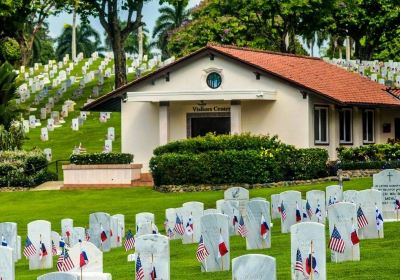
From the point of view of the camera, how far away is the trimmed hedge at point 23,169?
1753 inches

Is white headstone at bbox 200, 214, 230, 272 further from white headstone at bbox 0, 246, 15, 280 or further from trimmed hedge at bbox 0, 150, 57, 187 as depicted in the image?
trimmed hedge at bbox 0, 150, 57, 187

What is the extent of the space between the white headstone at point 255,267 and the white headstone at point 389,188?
12050mm

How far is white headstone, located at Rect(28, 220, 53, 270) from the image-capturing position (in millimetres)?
21547

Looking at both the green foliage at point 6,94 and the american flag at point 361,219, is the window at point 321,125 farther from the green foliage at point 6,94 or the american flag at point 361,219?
the american flag at point 361,219

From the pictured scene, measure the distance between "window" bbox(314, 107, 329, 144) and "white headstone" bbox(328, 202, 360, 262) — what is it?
25834mm

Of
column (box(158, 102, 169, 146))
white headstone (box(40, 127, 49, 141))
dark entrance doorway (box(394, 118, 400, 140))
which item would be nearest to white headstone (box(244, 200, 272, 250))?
column (box(158, 102, 169, 146))

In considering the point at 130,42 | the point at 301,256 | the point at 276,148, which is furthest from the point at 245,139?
the point at 130,42

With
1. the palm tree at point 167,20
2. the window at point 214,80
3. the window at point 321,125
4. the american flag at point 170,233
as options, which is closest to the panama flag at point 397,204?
the american flag at point 170,233

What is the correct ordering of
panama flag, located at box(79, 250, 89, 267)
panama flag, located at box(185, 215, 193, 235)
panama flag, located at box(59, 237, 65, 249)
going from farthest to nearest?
panama flag, located at box(185, 215, 193, 235) → panama flag, located at box(59, 237, 65, 249) → panama flag, located at box(79, 250, 89, 267)

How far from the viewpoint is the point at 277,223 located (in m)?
26.7

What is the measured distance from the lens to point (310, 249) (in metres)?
15.7

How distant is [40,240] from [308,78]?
2548 centimetres

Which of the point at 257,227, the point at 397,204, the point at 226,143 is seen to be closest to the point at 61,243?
the point at 257,227

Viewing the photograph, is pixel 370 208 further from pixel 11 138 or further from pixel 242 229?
pixel 11 138
